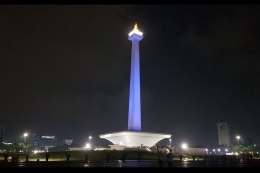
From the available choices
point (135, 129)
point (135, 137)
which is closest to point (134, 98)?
point (135, 129)

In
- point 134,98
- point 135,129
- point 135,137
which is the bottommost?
point 135,137

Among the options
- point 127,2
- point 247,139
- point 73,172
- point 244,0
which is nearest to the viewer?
point 244,0

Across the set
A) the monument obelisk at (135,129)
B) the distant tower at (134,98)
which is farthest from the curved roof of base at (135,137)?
the distant tower at (134,98)

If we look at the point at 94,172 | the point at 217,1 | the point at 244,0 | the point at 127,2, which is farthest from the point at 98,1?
the point at 94,172

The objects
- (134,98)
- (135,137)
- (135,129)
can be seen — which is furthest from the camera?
(134,98)

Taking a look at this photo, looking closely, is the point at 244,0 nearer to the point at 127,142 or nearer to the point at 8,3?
the point at 8,3

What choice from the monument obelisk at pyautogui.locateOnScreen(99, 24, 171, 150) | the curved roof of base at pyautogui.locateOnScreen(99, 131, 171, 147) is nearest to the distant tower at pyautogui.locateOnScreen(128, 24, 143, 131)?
the monument obelisk at pyautogui.locateOnScreen(99, 24, 171, 150)

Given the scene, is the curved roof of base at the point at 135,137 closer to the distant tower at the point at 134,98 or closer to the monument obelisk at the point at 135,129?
the monument obelisk at the point at 135,129

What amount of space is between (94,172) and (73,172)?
90 cm

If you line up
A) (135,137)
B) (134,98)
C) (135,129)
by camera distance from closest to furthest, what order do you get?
(135,137), (135,129), (134,98)

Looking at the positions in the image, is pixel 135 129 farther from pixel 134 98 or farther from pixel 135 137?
pixel 134 98

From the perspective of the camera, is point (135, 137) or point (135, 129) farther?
point (135, 129)

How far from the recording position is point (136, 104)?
248 feet

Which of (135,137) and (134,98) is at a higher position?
(134,98)
